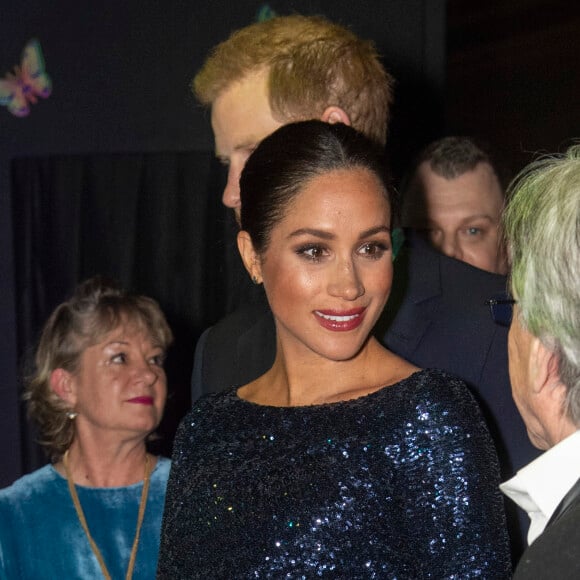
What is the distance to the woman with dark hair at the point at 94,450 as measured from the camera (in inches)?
118

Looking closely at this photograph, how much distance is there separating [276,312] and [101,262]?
231 cm

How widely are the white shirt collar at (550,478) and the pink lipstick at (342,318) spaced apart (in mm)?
445

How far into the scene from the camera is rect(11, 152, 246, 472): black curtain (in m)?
3.99

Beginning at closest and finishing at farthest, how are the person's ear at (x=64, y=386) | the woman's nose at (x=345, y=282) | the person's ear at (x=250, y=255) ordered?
the woman's nose at (x=345, y=282) < the person's ear at (x=250, y=255) < the person's ear at (x=64, y=386)

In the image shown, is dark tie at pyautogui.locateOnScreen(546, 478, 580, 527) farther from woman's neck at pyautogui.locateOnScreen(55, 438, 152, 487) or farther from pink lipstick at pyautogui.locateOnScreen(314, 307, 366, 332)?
woman's neck at pyautogui.locateOnScreen(55, 438, 152, 487)

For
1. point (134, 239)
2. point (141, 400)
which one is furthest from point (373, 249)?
point (134, 239)

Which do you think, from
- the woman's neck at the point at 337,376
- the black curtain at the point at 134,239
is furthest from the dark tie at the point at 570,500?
the black curtain at the point at 134,239

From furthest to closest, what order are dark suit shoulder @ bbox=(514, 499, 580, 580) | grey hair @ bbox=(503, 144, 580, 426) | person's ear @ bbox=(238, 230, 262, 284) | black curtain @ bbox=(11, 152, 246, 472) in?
black curtain @ bbox=(11, 152, 246, 472) < person's ear @ bbox=(238, 230, 262, 284) < grey hair @ bbox=(503, 144, 580, 426) < dark suit shoulder @ bbox=(514, 499, 580, 580)

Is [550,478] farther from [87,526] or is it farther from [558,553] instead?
[87,526]

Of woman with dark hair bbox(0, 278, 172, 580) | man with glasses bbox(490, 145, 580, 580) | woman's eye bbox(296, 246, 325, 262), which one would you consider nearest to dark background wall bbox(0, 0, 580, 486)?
woman with dark hair bbox(0, 278, 172, 580)

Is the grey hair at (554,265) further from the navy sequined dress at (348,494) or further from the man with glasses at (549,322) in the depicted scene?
the navy sequined dress at (348,494)

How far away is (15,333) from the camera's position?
4.18 metres

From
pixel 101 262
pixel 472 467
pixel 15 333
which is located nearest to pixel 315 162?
pixel 472 467

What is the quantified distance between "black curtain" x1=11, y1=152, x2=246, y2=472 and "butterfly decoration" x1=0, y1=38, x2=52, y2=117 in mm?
221
